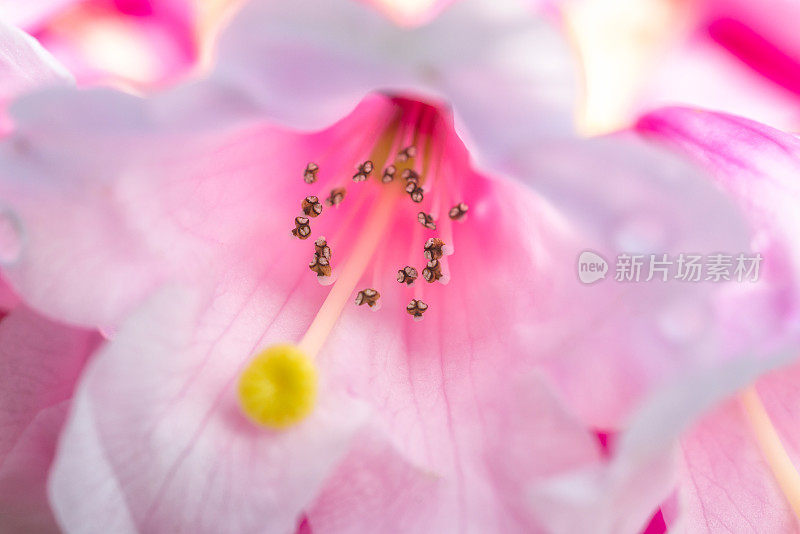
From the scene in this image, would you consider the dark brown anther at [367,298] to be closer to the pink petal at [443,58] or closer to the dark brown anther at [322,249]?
the dark brown anther at [322,249]

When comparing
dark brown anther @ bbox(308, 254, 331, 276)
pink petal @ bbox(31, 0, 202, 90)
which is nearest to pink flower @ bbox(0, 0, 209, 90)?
pink petal @ bbox(31, 0, 202, 90)

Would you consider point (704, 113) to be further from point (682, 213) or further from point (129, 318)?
point (129, 318)

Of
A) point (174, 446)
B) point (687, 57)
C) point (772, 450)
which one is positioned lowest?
point (174, 446)

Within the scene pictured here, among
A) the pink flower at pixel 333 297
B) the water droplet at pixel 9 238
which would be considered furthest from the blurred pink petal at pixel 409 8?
the water droplet at pixel 9 238

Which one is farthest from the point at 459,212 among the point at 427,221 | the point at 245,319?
the point at 245,319

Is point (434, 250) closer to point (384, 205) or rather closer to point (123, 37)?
point (384, 205)

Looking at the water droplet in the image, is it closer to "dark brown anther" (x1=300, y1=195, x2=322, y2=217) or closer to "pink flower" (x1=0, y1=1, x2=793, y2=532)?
"pink flower" (x1=0, y1=1, x2=793, y2=532)
